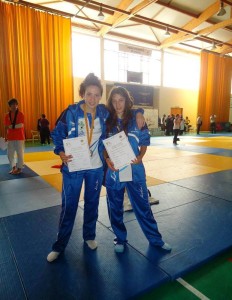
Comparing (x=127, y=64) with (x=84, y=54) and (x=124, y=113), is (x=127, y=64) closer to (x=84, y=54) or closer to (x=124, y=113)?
(x=84, y=54)

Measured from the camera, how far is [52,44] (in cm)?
1470

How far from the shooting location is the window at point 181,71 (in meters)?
22.7

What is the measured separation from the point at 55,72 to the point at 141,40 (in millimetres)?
9438

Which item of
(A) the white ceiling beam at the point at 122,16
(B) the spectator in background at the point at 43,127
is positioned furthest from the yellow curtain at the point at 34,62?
(A) the white ceiling beam at the point at 122,16

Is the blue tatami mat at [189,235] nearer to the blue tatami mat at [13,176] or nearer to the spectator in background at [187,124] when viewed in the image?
the blue tatami mat at [13,176]

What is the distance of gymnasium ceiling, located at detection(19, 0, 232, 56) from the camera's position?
1414cm

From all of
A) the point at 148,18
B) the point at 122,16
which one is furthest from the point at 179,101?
the point at 122,16

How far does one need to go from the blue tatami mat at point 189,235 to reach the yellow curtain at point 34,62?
13.0m

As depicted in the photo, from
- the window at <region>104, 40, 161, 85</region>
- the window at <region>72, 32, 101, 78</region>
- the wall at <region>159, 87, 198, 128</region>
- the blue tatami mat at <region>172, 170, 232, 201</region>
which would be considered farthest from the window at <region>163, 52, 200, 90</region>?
the blue tatami mat at <region>172, 170, 232, 201</region>

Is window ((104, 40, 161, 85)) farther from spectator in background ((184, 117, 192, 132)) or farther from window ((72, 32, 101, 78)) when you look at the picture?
spectator in background ((184, 117, 192, 132))

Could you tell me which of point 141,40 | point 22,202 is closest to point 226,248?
point 22,202

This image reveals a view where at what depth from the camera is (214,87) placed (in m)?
24.0

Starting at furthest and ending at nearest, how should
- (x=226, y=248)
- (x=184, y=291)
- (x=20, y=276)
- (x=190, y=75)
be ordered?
1. (x=190, y=75)
2. (x=226, y=248)
3. (x=20, y=276)
4. (x=184, y=291)

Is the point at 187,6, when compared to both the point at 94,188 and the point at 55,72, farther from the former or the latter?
the point at 94,188
